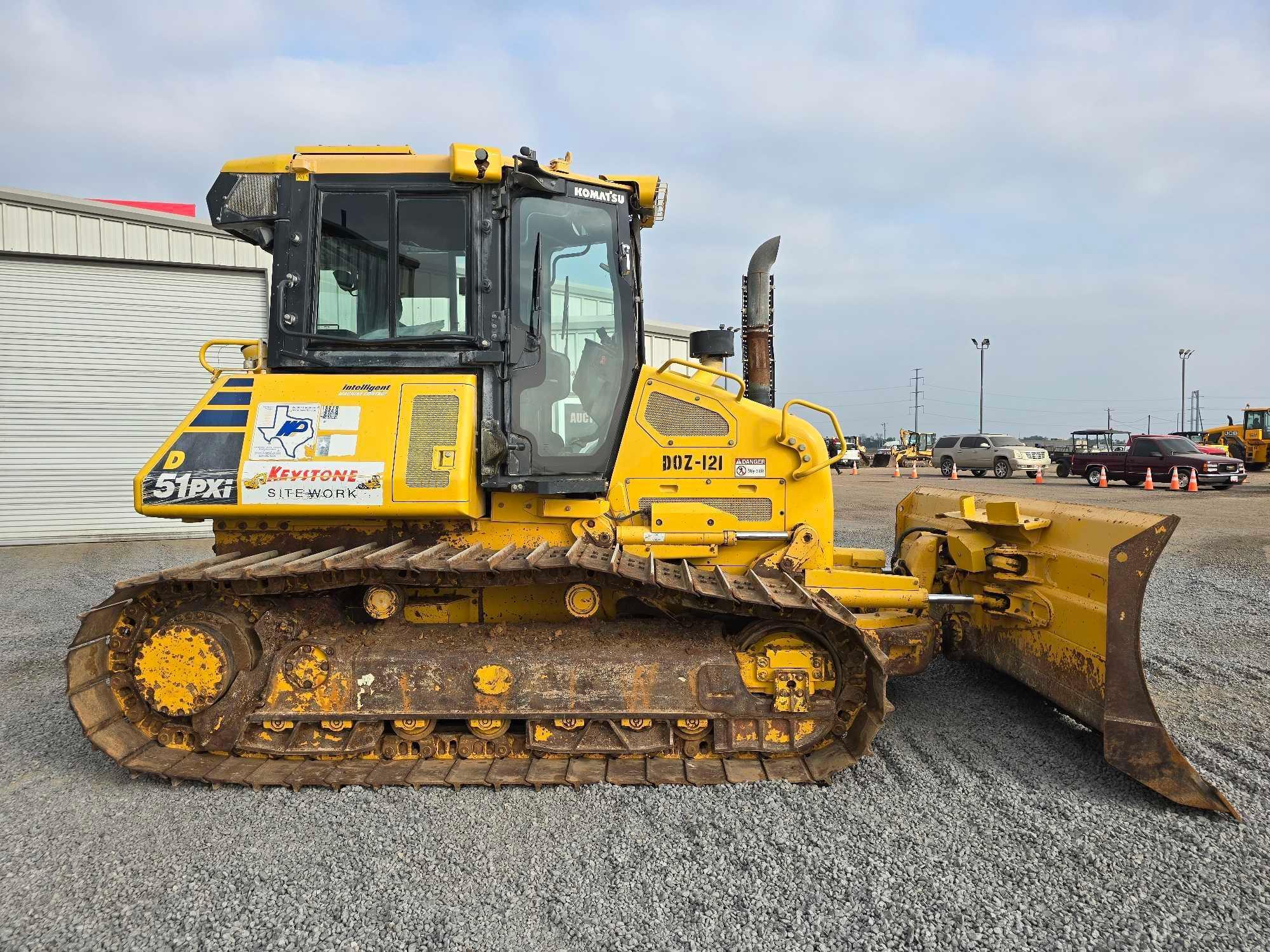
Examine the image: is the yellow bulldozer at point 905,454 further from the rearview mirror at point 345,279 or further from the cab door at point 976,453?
the rearview mirror at point 345,279

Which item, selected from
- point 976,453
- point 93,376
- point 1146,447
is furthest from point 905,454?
point 93,376

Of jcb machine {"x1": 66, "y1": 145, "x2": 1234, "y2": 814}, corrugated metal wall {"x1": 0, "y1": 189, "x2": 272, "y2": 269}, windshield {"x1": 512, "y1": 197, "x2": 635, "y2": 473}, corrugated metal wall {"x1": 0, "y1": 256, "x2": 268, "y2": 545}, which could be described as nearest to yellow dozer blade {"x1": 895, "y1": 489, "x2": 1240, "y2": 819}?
jcb machine {"x1": 66, "y1": 145, "x2": 1234, "y2": 814}

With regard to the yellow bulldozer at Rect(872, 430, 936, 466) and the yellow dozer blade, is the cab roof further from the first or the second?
the yellow bulldozer at Rect(872, 430, 936, 466)

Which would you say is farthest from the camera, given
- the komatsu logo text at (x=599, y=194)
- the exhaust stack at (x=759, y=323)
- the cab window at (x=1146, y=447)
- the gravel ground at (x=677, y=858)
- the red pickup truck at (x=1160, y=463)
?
the cab window at (x=1146, y=447)

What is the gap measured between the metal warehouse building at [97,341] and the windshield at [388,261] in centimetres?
984

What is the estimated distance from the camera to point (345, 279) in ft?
13.3

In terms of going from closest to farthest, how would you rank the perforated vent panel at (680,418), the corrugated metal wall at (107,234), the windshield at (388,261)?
the windshield at (388,261), the perforated vent panel at (680,418), the corrugated metal wall at (107,234)

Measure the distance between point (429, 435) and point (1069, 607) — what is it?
3.50 metres

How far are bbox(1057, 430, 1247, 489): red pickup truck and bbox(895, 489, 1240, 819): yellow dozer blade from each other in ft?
69.2

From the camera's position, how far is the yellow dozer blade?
3543 mm

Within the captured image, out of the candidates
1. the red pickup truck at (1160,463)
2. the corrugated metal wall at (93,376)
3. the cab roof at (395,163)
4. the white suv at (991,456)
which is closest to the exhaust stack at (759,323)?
the cab roof at (395,163)

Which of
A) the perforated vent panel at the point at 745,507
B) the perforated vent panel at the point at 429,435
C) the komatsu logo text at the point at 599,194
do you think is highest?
the komatsu logo text at the point at 599,194

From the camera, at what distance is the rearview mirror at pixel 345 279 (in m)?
4.05

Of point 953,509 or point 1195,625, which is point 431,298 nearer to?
point 953,509
